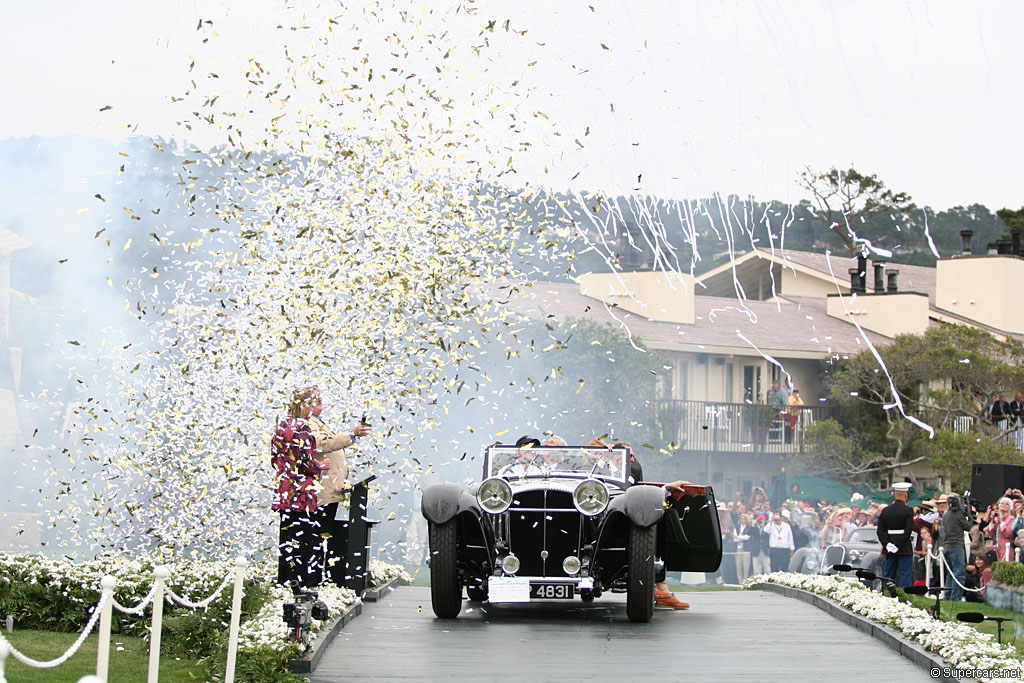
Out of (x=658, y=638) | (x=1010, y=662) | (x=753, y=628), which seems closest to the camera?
(x=1010, y=662)

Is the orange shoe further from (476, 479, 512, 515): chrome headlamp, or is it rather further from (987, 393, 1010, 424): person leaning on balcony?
(987, 393, 1010, 424): person leaning on balcony

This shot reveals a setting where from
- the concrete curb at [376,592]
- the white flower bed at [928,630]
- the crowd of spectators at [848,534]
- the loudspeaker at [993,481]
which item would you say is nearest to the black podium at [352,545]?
the concrete curb at [376,592]

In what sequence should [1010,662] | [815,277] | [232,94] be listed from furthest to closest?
[815,277]
[232,94]
[1010,662]

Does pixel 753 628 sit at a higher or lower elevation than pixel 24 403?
lower

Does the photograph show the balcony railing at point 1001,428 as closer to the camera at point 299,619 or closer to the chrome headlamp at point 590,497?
the chrome headlamp at point 590,497

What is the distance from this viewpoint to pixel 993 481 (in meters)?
17.0

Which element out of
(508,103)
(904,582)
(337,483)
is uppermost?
(508,103)

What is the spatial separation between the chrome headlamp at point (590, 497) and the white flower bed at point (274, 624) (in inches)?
79.7

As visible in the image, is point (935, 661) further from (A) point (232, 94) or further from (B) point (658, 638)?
(A) point (232, 94)

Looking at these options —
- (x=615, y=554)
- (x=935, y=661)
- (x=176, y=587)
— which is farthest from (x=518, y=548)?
(x=935, y=661)

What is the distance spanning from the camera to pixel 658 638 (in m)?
9.24

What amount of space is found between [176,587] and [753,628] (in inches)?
177

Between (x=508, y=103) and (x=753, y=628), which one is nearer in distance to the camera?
(x=753, y=628)

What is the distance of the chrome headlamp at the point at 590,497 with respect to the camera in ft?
33.6
